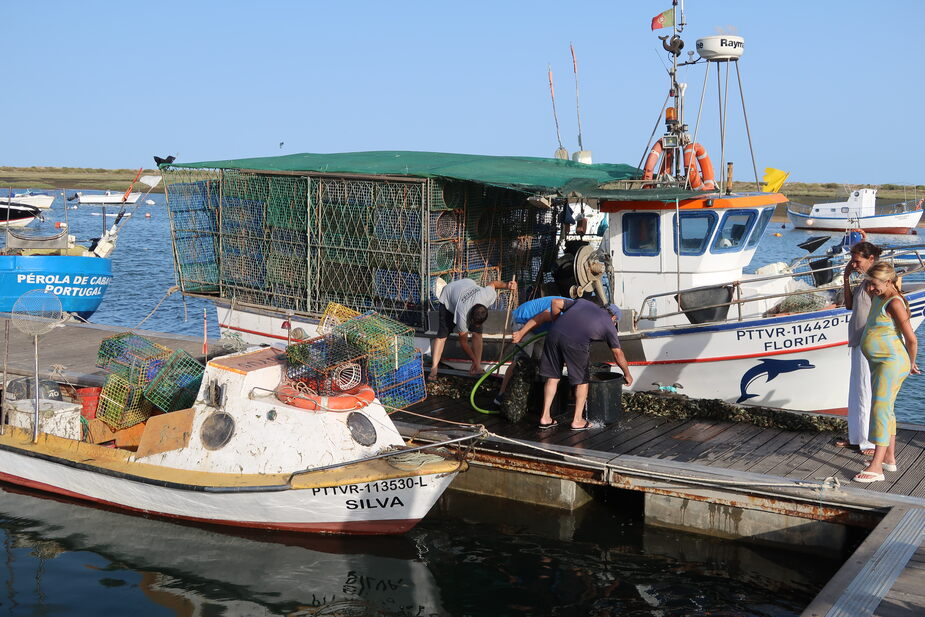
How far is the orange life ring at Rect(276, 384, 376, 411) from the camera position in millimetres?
8945

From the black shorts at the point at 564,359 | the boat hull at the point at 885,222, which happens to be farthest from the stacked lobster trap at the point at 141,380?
the boat hull at the point at 885,222

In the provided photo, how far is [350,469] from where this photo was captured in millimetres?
8773

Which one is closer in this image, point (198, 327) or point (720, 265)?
point (720, 265)

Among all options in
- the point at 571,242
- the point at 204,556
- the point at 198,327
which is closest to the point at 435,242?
the point at 571,242

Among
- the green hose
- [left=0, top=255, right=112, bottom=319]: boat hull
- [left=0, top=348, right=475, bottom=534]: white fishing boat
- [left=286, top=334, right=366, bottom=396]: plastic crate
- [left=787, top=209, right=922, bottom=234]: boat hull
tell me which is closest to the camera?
[left=0, top=348, right=475, bottom=534]: white fishing boat

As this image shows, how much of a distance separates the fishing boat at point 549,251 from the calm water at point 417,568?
107 inches

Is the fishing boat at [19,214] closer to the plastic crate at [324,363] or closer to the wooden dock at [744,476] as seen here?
the plastic crate at [324,363]

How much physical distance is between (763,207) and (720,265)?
97 cm

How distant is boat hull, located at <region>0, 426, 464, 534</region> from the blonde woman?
12.3 feet

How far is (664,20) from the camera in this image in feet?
43.8

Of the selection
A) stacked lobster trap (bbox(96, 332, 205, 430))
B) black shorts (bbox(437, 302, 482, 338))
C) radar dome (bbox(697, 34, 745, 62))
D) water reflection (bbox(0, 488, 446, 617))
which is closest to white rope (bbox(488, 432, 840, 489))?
water reflection (bbox(0, 488, 446, 617))

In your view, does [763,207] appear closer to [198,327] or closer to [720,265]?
[720,265]

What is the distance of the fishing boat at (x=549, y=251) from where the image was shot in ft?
38.6

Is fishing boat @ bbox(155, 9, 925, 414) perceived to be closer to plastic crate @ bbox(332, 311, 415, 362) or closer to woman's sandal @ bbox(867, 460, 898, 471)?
plastic crate @ bbox(332, 311, 415, 362)
